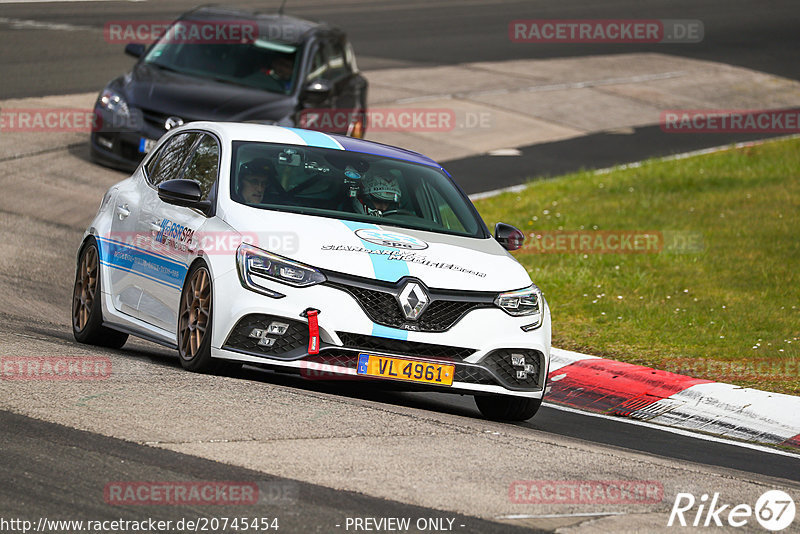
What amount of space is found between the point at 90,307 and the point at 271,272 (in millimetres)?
2311

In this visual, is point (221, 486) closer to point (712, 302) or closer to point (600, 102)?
point (712, 302)

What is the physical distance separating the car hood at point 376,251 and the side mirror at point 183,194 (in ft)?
0.97

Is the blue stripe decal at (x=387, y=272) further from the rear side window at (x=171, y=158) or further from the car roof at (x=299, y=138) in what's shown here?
the rear side window at (x=171, y=158)

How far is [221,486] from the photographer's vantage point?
5.78 meters

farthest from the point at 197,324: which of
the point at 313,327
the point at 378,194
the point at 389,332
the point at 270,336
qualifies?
the point at 378,194

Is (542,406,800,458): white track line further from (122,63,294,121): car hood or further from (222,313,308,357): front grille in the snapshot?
(122,63,294,121): car hood

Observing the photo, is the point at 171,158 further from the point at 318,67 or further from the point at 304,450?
the point at 318,67

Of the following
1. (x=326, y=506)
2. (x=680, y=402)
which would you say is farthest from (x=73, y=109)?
(x=326, y=506)

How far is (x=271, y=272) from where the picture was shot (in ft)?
25.5

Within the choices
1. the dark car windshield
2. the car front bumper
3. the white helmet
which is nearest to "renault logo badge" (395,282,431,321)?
the car front bumper

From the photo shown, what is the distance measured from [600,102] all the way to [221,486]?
2061 centimetres

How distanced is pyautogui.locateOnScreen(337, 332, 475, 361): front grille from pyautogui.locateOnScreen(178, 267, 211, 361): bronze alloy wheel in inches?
33.6

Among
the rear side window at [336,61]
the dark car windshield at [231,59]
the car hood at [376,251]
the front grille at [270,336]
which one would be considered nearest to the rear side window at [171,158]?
the car hood at [376,251]

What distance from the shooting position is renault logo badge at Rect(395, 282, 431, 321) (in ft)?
25.3
